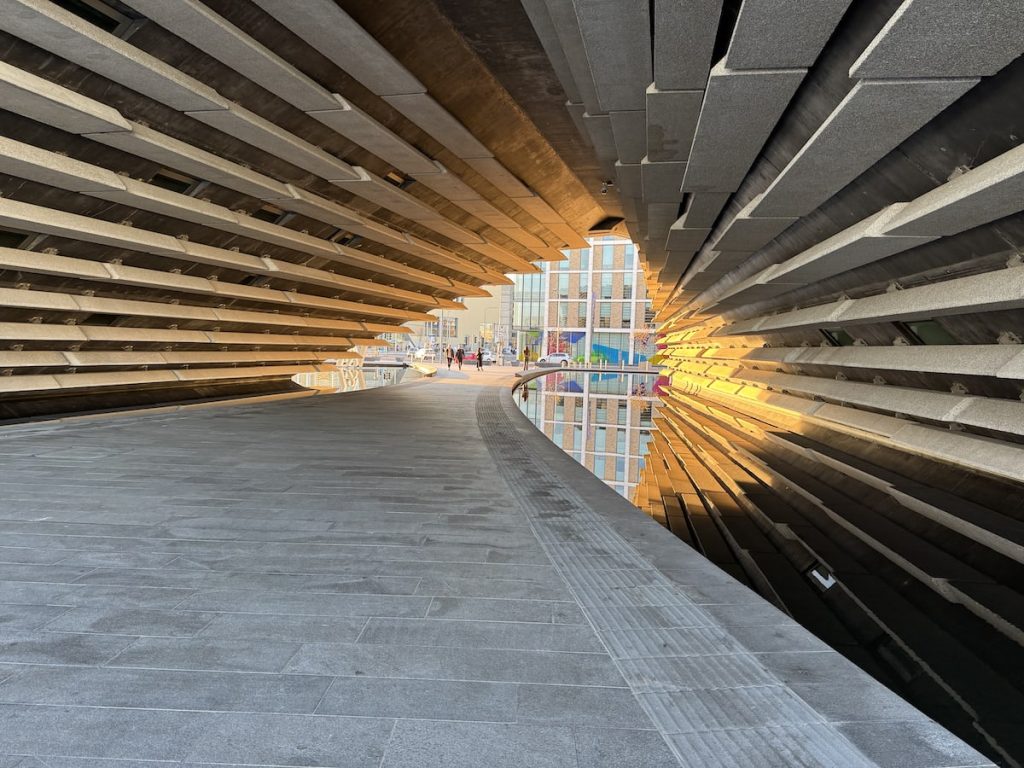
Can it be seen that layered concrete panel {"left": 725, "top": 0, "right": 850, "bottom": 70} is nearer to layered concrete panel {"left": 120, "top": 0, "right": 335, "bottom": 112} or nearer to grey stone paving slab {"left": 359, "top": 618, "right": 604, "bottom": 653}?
grey stone paving slab {"left": 359, "top": 618, "right": 604, "bottom": 653}

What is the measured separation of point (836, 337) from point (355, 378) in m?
21.2

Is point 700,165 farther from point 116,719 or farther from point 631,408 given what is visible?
point 631,408

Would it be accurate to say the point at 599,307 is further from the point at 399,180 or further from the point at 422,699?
the point at 422,699

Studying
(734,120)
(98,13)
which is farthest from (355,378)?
(734,120)

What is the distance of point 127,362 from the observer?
41.5ft

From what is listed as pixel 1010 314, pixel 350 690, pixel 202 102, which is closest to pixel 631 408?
pixel 1010 314

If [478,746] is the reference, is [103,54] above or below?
above

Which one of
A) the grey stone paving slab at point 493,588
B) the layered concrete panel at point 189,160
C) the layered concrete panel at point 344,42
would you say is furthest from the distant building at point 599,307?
the grey stone paving slab at point 493,588

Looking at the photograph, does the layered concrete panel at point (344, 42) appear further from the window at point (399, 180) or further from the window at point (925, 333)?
the window at point (925, 333)

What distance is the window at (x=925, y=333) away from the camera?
9.16m

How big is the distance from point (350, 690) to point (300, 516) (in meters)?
2.98

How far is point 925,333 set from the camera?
31.3ft

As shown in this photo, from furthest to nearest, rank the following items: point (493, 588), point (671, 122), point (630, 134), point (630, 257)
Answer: point (630, 257) → point (630, 134) → point (671, 122) → point (493, 588)

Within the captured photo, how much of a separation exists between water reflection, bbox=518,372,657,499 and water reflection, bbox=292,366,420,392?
4701mm
